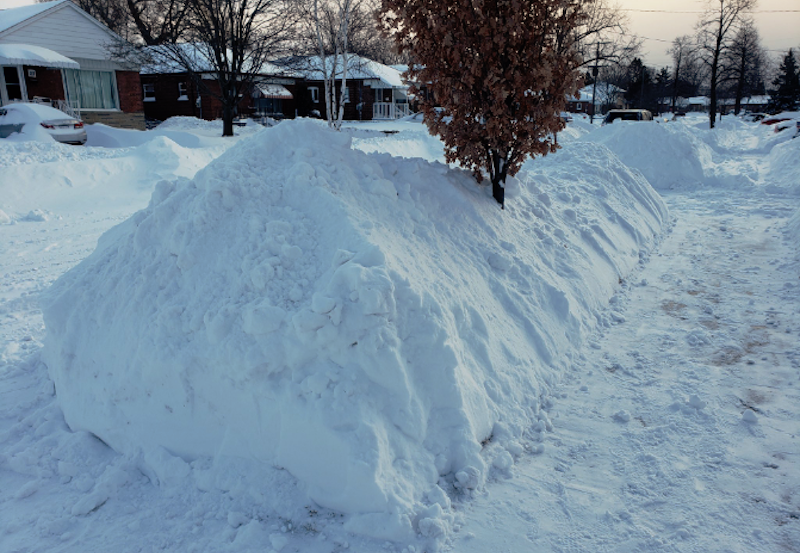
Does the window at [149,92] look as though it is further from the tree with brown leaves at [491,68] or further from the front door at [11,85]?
the tree with brown leaves at [491,68]

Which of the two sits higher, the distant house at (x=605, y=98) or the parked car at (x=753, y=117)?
the distant house at (x=605, y=98)

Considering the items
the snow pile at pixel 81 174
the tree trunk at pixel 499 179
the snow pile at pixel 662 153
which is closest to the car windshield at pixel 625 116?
the snow pile at pixel 662 153

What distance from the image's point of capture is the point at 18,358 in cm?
473

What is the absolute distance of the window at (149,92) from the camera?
33.5 m

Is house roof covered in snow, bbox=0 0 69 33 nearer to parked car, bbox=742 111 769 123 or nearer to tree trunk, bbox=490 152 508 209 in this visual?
tree trunk, bbox=490 152 508 209

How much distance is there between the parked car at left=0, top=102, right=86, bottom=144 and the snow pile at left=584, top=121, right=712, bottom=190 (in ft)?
56.9

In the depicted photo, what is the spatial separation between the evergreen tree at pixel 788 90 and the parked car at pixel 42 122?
59.4 metres

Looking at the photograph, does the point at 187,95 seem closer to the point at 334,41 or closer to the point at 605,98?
the point at 334,41

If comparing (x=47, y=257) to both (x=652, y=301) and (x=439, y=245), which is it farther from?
(x=652, y=301)

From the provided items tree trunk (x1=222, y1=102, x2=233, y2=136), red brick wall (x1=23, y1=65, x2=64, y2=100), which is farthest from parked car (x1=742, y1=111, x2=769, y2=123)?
red brick wall (x1=23, y1=65, x2=64, y2=100)

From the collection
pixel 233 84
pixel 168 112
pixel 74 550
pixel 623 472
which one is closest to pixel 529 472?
pixel 623 472

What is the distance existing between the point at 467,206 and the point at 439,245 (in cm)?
103

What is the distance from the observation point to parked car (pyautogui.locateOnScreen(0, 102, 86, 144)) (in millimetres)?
16484

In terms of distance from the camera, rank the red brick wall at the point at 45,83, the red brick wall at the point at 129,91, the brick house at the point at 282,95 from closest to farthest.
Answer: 1. the red brick wall at the point at 45,83
2. the red brick wall at the point at 129,91
3. the brick house at the point at 282,95
